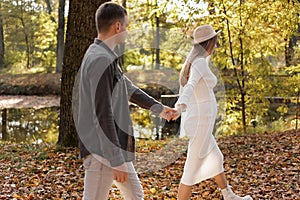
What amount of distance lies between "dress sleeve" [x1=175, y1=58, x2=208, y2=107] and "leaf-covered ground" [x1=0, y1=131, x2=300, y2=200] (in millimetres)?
1606

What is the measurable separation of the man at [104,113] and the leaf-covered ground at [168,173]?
7.50 ft

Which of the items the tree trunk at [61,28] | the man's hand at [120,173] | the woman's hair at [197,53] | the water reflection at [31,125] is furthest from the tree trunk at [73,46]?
the tree trunk at [61,28]

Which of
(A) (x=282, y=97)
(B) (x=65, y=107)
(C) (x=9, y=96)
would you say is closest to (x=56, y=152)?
(B) (x=65, y=107)

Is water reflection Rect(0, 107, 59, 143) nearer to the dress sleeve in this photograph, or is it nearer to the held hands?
the dress sleeve

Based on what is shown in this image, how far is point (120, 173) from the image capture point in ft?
10.1

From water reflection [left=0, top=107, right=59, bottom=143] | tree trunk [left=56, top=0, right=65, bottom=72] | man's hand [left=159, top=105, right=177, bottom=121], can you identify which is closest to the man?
man's hand [left=159, top=105, right=177, bottom=121]

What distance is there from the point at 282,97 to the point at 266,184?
5.43 metres

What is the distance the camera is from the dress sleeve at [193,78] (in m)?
4.28

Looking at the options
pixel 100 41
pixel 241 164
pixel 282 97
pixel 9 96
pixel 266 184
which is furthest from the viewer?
pixel 9 96

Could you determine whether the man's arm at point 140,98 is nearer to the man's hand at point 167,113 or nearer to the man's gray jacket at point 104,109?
the man's hand at point 167,113

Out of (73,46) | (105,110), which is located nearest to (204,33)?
(105,110)

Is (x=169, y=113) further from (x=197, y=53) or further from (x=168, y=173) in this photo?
(x=168, y=173)

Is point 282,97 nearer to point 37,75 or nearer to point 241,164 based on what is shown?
point 241,164

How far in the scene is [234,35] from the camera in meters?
10.2
